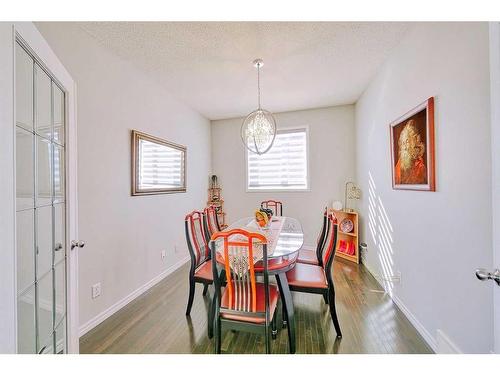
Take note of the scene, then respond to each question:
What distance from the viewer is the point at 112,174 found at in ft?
7.00

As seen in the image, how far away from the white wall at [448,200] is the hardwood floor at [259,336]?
240mm

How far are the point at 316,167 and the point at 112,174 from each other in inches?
126

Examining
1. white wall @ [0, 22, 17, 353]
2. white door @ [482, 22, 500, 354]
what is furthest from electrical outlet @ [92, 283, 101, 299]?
white door @ [482, 22, 500, 354]

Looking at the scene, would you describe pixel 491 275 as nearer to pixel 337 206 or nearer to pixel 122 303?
pixel 122 303

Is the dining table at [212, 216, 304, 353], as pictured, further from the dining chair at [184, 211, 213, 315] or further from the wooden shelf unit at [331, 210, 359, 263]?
the wooden shelf unit at [331, 210, 359, 263]

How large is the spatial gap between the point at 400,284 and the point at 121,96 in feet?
11.5

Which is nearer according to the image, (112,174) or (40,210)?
(40,210)

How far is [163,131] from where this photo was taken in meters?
2.95

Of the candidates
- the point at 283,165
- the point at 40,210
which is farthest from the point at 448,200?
the point at 283,165

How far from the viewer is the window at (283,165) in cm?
403

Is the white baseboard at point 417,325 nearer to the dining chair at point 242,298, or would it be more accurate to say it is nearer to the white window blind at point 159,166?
the dining chair at point 242,298

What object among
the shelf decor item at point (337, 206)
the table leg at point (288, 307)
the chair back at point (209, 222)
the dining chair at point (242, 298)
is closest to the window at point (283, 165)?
the shelf decor item at point (337, 206)

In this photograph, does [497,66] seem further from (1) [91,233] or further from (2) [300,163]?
(2) [300,163]
